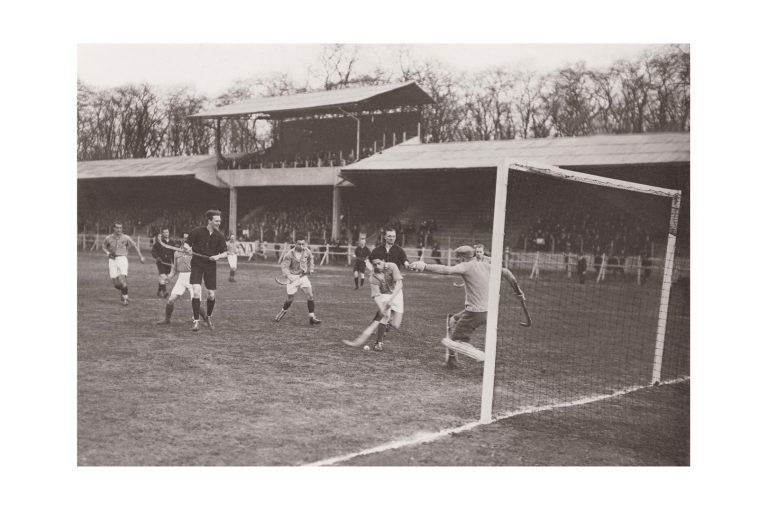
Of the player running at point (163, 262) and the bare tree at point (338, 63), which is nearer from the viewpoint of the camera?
the bare tree at point (338, 63)

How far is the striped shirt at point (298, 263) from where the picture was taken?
39.7 feet

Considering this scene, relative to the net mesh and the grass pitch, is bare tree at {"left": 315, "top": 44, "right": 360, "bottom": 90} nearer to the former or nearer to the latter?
the net mesh

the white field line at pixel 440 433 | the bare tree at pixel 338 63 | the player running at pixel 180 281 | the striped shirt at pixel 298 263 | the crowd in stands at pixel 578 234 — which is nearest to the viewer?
the white field line at pixel 440 433

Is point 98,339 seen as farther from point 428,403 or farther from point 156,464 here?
point 428,403

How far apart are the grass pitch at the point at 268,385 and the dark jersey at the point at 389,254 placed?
126cm

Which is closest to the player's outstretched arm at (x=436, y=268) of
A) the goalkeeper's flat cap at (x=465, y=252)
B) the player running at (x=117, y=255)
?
the goalkeeper's flat cap at (x=465, y=252)

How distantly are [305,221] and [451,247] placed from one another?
26.1 ft

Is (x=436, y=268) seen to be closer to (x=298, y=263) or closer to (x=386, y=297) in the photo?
(x=386, y=297)

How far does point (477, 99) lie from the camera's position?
1284 cm

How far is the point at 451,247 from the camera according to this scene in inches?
1013

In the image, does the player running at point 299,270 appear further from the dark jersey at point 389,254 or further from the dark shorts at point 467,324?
the dark shorts at point 467,324
